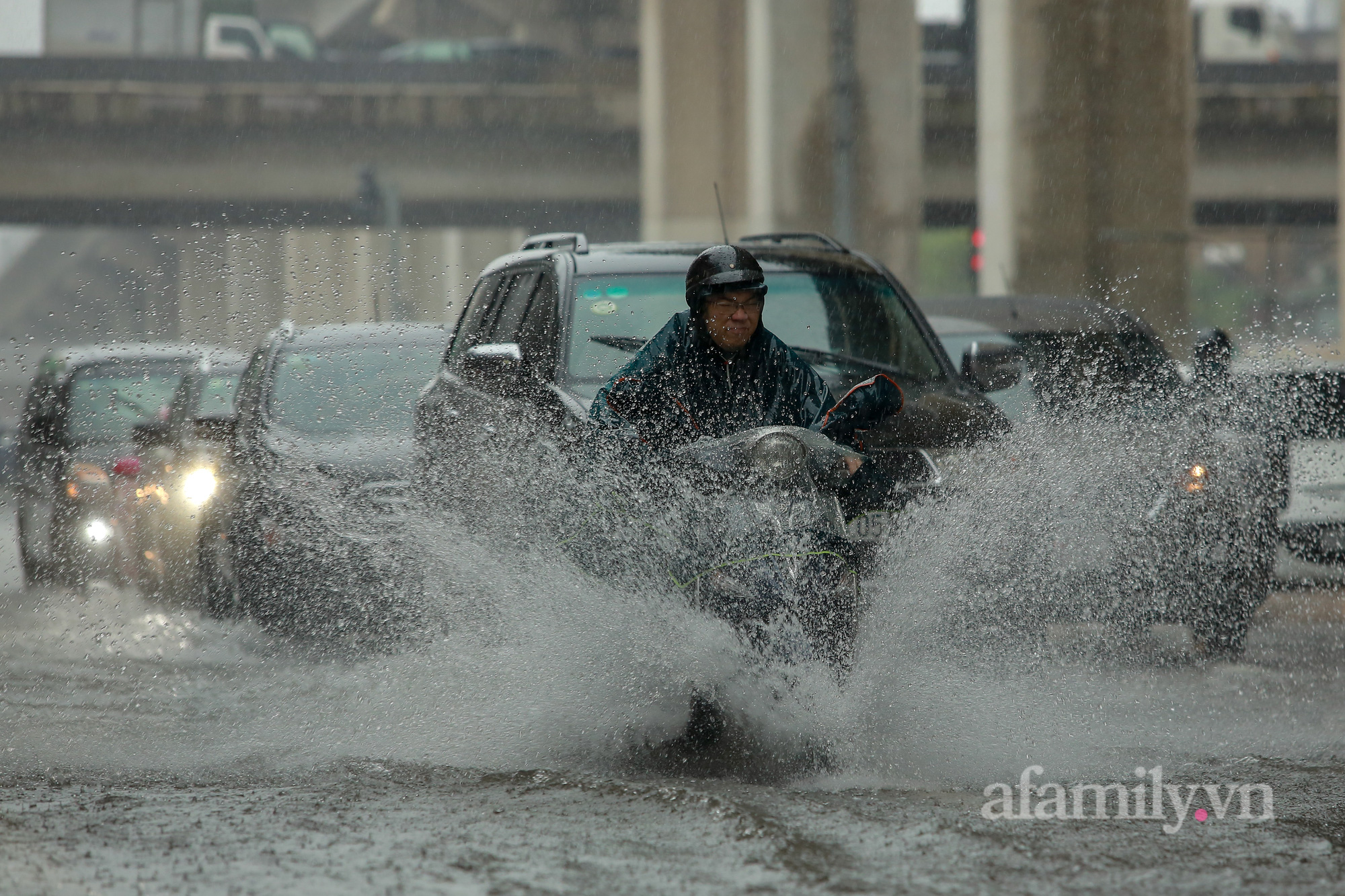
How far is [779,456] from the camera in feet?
16.5

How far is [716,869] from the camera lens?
418 cm

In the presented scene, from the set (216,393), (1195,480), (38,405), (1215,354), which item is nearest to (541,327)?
(1195,480)

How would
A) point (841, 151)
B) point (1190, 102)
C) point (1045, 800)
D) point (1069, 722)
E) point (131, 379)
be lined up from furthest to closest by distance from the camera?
point (1190, 102), point (841, 151), point (131, 379), point (1069, 722), point (1045, 800)

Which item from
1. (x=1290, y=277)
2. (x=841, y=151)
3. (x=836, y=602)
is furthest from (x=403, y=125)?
(x=1290, y=277)

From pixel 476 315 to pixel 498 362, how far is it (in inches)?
89.3

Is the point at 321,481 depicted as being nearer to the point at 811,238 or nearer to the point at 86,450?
the point at 811,238

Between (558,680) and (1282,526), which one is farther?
(1282,526)

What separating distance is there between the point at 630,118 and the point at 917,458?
36.4 m

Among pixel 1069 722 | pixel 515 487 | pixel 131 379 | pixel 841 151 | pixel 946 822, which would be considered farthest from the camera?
pixel 841 151

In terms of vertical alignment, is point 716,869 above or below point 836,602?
below

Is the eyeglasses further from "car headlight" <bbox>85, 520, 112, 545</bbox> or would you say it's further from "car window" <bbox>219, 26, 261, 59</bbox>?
"car window" <bbox>219, 26, 261, 59</bbox>

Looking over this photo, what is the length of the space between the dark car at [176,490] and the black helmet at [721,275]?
14.4ft

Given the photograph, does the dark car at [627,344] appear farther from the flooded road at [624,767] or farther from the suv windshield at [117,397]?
the suv windshield at [117,397]

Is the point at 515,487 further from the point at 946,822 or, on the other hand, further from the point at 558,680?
the point at 946,822
